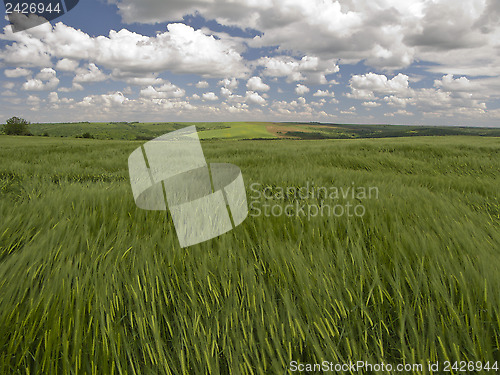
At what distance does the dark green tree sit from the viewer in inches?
3132

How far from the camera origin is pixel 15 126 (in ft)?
263

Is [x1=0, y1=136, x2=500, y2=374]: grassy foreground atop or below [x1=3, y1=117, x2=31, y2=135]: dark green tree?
below

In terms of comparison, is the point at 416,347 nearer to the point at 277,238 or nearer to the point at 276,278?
the point at 276,278

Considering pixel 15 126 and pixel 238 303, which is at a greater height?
pixel 15 126

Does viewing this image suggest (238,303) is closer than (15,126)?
Yes

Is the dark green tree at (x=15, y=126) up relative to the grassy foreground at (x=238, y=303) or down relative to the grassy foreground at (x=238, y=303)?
up

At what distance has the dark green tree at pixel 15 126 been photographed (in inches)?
3132

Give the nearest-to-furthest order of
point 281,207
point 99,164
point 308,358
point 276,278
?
1. point 308,358
2. point 276,278
3. point 281,207
4. point 99,164

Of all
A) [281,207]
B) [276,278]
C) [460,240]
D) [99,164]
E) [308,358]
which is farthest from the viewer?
[99,164]

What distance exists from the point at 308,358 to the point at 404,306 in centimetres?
43

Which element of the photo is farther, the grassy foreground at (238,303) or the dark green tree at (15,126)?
the dark green tree at (15,126)

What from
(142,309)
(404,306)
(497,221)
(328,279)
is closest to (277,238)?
(328,279)

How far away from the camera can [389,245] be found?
4.52ft

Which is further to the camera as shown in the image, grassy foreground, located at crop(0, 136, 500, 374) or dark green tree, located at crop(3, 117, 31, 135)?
dark green tree, located at crop(3, 117, 31, 135)
